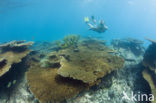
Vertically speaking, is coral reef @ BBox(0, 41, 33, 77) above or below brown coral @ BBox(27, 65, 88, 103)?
above

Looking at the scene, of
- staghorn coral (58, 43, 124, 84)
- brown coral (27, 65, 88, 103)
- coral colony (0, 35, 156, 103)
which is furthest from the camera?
staghorn coral (58, 43, 124, 84)

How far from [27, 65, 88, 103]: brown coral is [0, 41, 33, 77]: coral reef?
1.31 meters

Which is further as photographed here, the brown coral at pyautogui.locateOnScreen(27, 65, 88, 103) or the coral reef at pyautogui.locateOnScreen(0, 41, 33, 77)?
the coral reef at pyautogui.locateOnScreen(0, 41, 33, 77)

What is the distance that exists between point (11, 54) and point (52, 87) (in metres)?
3.85

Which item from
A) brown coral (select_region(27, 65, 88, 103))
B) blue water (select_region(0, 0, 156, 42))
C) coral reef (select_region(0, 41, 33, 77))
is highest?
blue water (select_region(0, 0, 156, 42))

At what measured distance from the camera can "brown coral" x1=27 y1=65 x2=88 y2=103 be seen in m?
3.46

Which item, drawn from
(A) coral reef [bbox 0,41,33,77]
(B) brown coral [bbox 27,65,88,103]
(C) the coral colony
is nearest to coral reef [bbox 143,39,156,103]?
(C) the coral colony

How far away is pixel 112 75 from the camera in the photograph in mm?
5578

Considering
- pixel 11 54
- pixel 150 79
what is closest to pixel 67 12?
pixel 11 54

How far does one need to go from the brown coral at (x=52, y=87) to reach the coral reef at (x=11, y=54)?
1.31 meters

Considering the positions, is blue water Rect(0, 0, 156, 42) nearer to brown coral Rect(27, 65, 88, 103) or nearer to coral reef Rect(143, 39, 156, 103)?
coral reef Rect(143, 39, 156, 103)

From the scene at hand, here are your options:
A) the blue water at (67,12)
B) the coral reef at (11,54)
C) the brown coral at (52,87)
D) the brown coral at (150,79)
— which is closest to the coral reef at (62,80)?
the brown coral at (52,87)

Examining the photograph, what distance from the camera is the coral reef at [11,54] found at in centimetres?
496

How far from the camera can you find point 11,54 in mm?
6164
